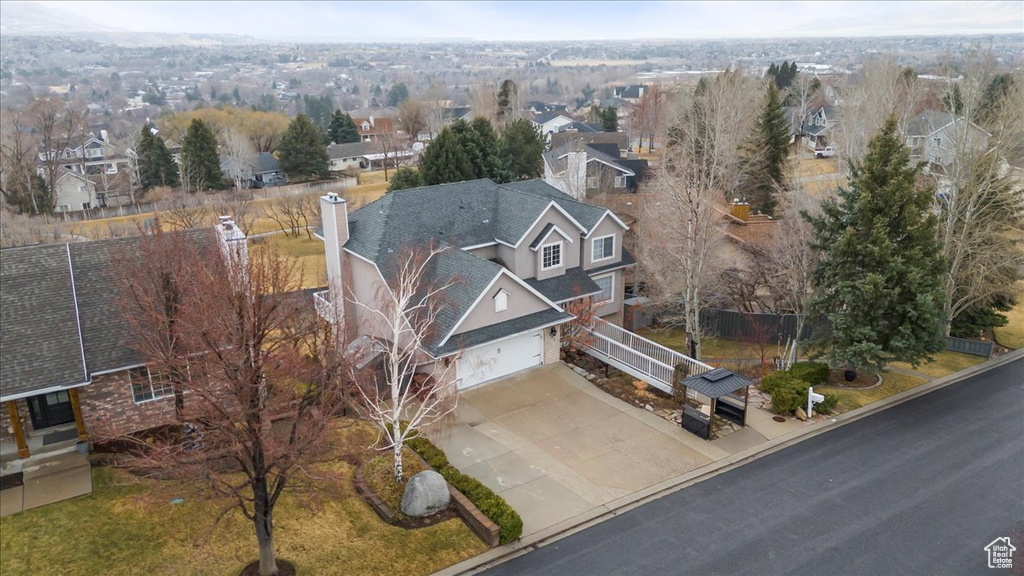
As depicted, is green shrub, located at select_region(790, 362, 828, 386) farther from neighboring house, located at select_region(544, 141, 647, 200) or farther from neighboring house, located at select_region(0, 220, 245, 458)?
neighboring house, located at select_region(0, 220, 245, 458)

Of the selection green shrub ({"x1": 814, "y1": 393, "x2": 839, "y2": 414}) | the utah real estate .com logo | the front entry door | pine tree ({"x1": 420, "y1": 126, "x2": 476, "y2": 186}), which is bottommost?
the utah real estate .com logo

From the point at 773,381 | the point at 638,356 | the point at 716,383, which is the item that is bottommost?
the point at 773,381

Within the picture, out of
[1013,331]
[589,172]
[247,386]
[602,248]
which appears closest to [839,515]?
[247,386]

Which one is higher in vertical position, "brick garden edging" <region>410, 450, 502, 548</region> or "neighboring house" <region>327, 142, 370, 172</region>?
"neighboring house" <region>327, 142, 370, 172</region>

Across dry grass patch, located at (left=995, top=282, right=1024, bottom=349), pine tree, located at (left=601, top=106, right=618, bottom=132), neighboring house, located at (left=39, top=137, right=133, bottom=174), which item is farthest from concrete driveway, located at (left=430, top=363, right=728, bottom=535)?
neighboring house, located at (left=39, top=137, right=133, bottom=174)

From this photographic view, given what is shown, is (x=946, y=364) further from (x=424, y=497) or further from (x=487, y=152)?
(x=487, y=152)

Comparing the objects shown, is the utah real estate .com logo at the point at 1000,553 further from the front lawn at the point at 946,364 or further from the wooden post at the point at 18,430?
the wooden post at the point at 18,430

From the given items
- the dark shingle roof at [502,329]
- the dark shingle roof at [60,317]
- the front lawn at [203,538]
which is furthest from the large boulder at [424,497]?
the dark shingle roof at [60,317]
